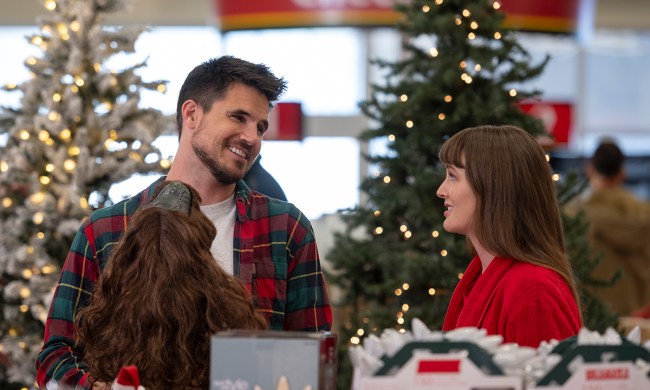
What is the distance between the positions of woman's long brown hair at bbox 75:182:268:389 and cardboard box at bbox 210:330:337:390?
255 millimetres

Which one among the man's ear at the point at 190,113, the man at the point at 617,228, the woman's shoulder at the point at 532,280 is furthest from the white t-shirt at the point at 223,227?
the man at the point at 617,228

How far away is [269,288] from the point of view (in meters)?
2.75

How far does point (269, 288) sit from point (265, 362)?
2.94 ft

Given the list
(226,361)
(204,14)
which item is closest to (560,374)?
(226,361)

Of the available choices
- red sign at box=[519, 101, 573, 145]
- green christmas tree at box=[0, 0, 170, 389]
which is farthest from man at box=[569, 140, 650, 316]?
green christmas tree at box=[0, 0, 170, 389]

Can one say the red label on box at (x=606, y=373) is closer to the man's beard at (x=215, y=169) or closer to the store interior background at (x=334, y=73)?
the man's beard at (x=215, y=169)

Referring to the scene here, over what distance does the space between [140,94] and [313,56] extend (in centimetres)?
228

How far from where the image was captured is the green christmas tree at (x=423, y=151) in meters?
5.06

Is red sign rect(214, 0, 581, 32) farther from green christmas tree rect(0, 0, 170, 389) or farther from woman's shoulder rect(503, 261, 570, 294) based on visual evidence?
woman's shoulder rect(503, 261, 570, 294)

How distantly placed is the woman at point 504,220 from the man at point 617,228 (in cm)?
478

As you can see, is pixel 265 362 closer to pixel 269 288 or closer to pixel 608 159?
pixel 269 288

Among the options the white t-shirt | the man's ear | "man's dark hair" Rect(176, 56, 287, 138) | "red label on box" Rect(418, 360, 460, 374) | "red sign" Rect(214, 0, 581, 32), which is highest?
"red sign" Rect(214, 0, 581, 32)

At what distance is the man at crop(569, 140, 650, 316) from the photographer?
24.2 feet

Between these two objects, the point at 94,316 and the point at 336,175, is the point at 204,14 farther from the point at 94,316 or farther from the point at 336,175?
the point at 94,316
